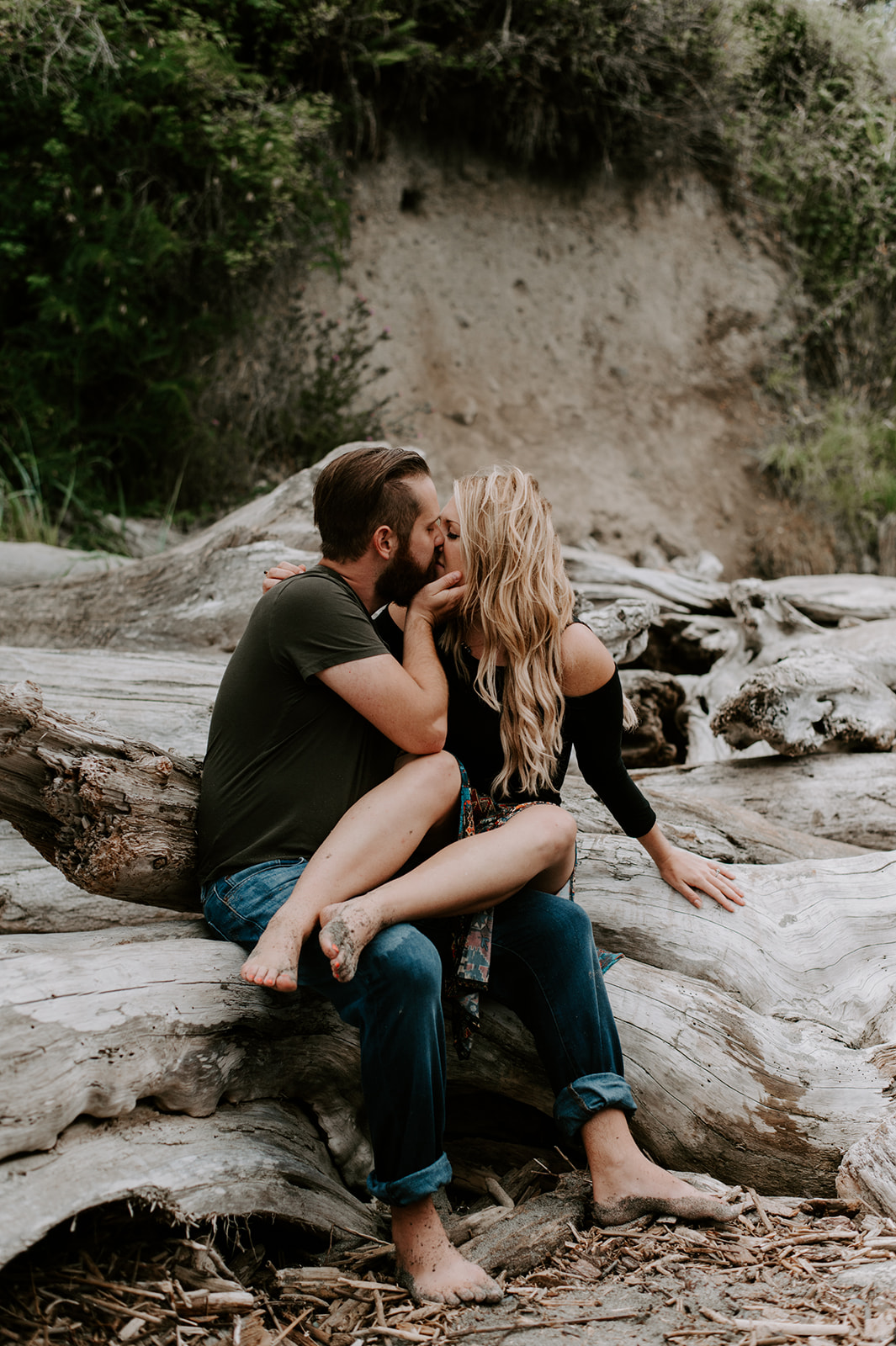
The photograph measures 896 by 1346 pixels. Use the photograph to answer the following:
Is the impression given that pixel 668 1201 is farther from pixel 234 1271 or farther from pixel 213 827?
pixel 213 827

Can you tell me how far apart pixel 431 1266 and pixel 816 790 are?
281cm

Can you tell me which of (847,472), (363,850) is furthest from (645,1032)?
(847,472)

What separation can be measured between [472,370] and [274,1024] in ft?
25.3

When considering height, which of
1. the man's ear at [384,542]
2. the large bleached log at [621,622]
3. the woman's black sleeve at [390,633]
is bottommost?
the large bleached log at [621,622]

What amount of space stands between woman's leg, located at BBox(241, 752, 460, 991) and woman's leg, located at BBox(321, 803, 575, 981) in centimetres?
6

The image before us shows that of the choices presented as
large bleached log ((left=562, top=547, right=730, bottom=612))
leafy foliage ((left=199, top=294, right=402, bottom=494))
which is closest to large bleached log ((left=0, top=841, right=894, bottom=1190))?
large bleached log ((left=562, top=547, right=730, bottom=612))

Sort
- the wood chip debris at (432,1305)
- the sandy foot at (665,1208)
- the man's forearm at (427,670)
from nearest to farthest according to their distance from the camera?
the wood chip debris at (432,1305)
the sandy foot at (665,1208)
the man's forearm at (427,670)

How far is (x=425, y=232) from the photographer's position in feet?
30.0

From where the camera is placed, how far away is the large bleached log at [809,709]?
4121mm

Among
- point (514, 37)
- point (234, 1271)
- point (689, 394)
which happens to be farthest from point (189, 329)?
point (234, 1271)

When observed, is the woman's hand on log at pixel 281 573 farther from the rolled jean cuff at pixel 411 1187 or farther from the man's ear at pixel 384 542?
the rolled jean cuff at pixel 411 1187

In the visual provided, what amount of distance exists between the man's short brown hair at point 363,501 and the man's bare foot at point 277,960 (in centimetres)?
114

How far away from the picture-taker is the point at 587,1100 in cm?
234

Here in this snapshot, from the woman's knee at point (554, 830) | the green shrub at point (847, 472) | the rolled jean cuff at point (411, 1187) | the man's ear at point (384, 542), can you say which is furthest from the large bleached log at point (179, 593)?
the green shrub at point (847, 472)
